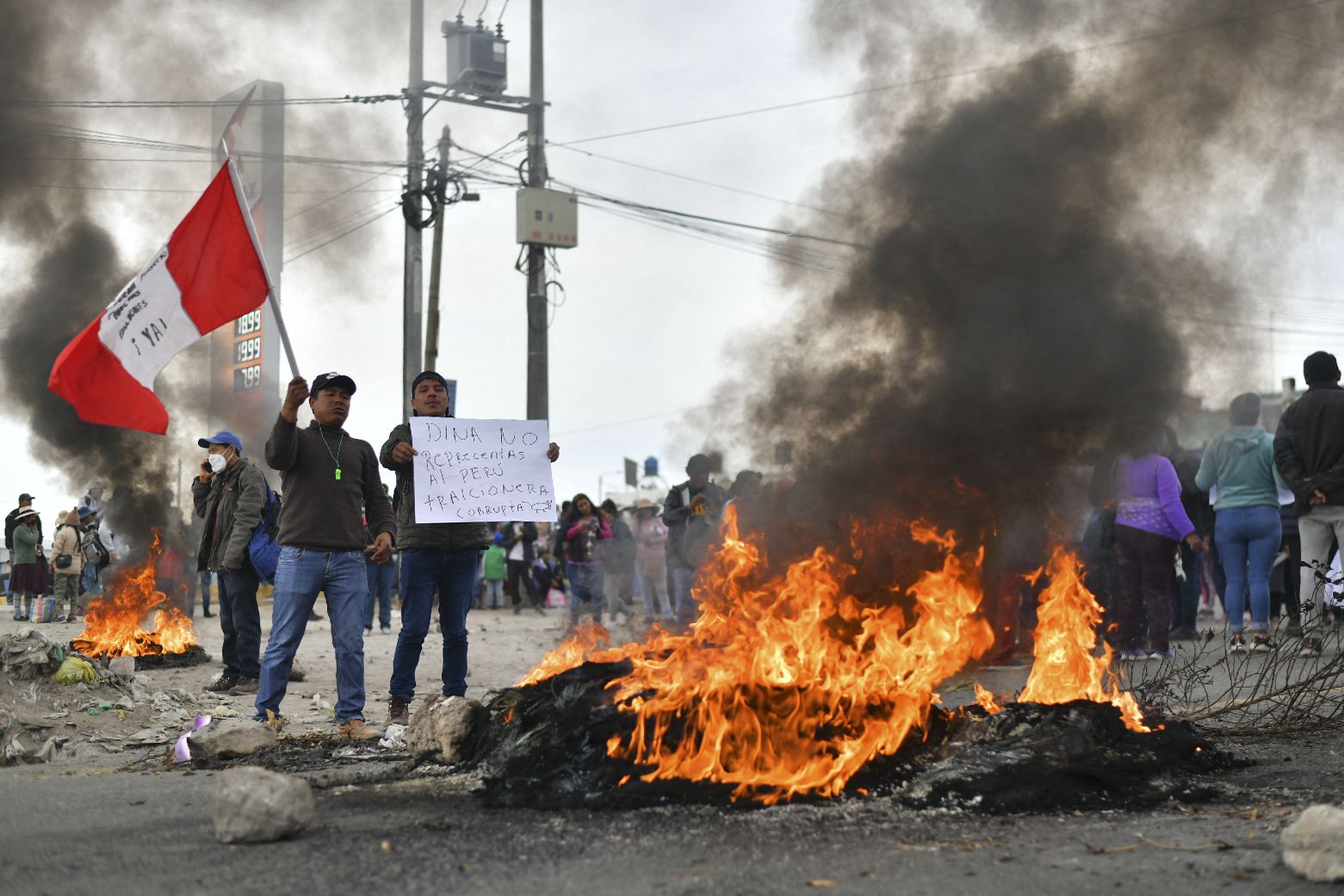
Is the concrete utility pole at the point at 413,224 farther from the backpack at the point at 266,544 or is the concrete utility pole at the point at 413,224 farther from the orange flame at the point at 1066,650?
the orange flame at the point at 1066,650

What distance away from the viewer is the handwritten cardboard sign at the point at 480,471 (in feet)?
22.6

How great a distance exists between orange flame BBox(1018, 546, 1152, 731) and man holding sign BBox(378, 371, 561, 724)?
2793mm

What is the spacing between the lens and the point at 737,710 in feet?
16.4

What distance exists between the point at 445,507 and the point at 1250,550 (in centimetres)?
621

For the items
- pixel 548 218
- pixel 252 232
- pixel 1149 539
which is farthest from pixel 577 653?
pixel 548 218

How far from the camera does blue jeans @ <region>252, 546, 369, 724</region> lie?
6.64 metres

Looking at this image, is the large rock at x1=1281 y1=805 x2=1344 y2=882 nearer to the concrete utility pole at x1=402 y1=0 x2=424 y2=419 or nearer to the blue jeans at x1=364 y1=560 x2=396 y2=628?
the blue jeans at x1=364 y1=560 x2=396 y2=628

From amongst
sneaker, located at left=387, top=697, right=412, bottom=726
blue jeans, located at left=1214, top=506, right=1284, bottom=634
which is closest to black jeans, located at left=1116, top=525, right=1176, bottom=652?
blue jeans, located at left=1214, top=506, right=1284, bottom=634

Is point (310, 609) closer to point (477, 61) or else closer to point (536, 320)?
point (536, 320)

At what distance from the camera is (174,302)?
7.48m

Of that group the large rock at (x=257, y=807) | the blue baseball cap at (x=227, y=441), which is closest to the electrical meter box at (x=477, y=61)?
the blue baseball cap at (x=227, y=441)

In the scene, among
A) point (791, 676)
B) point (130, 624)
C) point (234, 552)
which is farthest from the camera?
point (130, 624)

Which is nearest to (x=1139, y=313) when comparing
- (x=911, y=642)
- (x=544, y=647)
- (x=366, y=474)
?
(x=911, y=642)

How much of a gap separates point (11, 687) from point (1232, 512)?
875 cm
